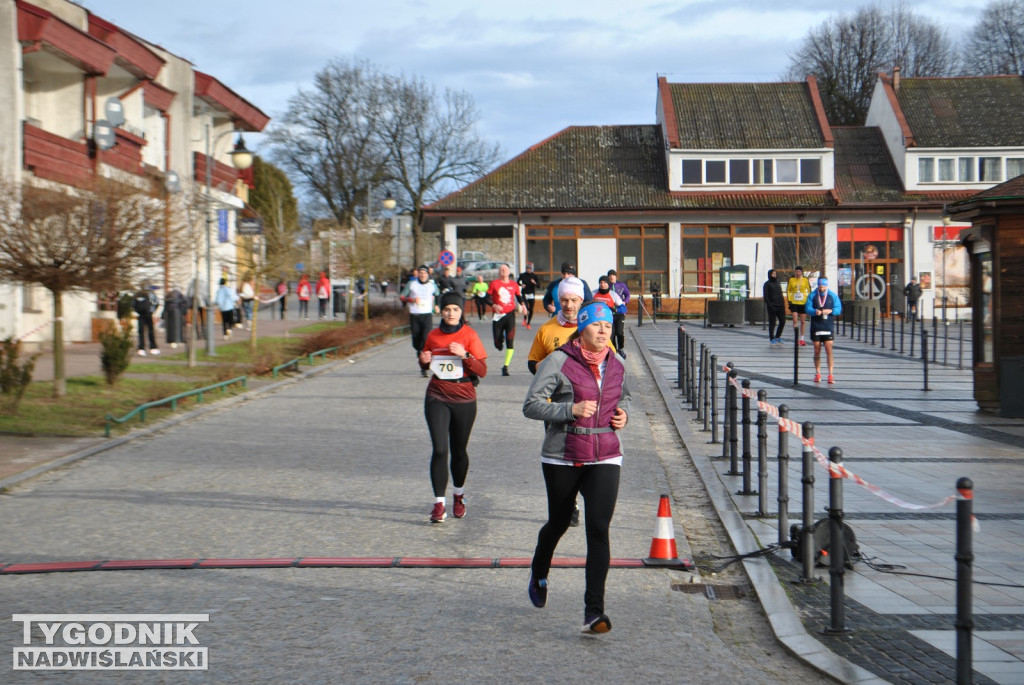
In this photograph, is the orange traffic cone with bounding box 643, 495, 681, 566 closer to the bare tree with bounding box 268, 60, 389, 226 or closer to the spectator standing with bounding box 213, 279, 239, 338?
the spectator standing with bounding box 213, 279, 239, 338

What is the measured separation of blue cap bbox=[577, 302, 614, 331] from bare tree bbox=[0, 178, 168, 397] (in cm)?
1172

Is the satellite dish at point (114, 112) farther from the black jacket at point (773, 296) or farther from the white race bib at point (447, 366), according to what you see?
the white race bib at point (447, 366)

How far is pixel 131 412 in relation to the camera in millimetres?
15422

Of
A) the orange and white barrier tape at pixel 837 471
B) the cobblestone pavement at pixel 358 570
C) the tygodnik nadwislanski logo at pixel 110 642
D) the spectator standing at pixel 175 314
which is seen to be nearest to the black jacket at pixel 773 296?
the spectator standing at pixel 175 314

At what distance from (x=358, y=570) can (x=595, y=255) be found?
43.1 metres

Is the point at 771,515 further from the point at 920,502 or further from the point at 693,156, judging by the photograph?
the point at 693,156

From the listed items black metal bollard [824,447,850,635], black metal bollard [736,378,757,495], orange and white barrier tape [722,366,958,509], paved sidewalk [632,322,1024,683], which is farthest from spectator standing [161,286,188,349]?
black metal bollard [824,447,850,635]

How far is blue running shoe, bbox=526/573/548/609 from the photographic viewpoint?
6.29 meters

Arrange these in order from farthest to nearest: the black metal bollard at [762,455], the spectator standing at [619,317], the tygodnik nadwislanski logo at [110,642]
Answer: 1. the spectator standing at [619,317]
2. the black metal bollard at [762,455]
3. the tygodnik nadwislanski logo at [110,642]

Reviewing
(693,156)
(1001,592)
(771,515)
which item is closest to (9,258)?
(771,515)

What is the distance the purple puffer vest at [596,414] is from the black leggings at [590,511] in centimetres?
9

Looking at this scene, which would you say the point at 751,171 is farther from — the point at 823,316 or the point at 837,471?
the point at 837,471

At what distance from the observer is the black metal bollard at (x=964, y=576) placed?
182 inches

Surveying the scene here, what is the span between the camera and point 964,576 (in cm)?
465
